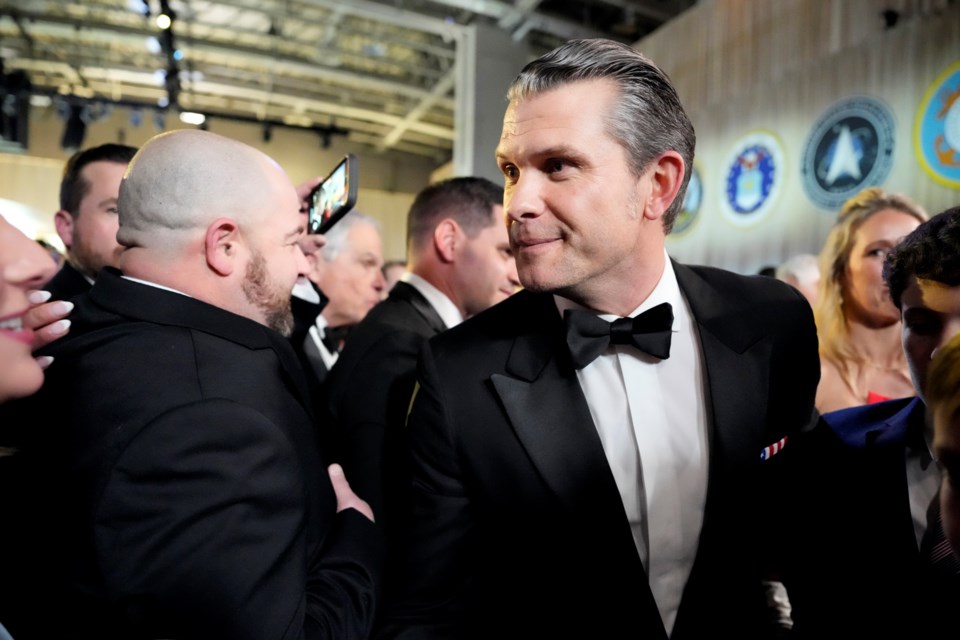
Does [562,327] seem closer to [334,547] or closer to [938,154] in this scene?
[334,547]

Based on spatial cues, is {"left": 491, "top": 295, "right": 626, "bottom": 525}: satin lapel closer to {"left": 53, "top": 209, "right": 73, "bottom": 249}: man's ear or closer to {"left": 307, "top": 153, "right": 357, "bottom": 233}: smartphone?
{"left": 307, "top": 153, "right": 357, "bottom": 233}: smartphone

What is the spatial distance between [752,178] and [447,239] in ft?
17.2

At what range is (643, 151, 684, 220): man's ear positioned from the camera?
4.52ft

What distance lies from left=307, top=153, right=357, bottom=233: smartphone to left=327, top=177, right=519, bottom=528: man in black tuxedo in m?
0.36

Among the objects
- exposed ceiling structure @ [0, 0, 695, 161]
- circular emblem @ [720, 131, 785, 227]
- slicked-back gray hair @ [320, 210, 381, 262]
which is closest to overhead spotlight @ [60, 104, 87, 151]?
exposed ceiling structure @ [0, 0, 695, 161]

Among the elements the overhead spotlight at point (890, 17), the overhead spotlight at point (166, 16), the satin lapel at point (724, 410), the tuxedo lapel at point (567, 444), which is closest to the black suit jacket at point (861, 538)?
the satin lapel at point (724, 410)

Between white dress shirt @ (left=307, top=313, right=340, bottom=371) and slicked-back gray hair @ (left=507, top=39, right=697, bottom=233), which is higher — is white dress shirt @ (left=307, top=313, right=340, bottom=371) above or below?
below

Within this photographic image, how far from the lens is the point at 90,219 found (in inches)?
96.7

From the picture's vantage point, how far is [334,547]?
1.25 metres

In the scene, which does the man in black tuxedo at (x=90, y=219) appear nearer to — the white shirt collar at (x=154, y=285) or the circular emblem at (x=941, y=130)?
the white shirt collar at (x=154, y=285)

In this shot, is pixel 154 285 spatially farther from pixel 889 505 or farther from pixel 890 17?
pixel 890 17

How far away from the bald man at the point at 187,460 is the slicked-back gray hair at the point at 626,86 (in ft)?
2.33

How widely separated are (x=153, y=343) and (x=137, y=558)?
0.35 meters

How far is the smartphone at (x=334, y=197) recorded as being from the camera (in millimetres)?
1825
